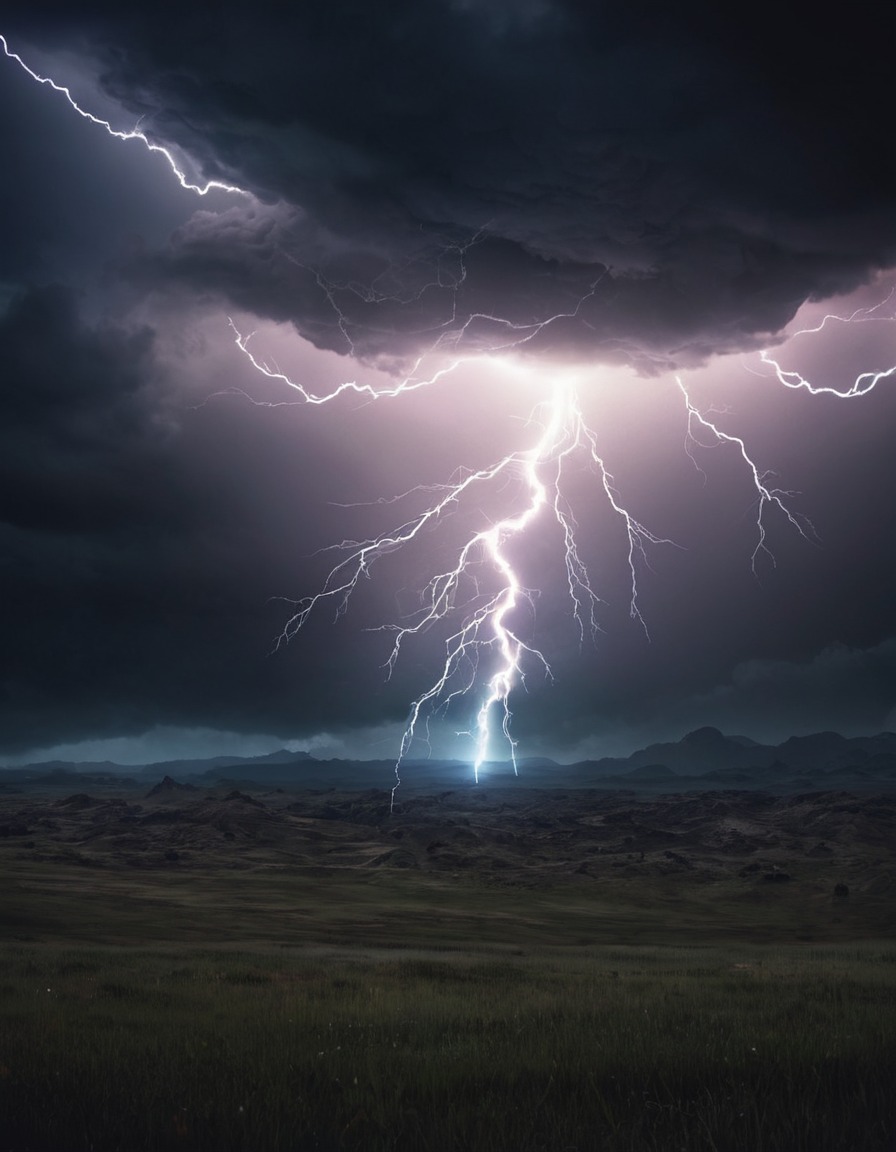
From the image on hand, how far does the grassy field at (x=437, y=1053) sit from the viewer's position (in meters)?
4.89

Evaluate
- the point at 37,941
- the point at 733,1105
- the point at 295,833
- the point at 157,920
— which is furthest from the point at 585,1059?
the point at 295,833

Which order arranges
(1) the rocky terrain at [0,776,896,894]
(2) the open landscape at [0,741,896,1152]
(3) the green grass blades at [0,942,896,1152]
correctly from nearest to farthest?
(3) the green grass blades at [0,942,896,1152], (2) the open landscape at [0,741,896,1152], (1) the rocky terrain at [0,776,896,894]

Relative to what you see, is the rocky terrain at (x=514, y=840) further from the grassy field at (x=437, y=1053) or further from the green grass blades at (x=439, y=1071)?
the green grass blades at (x=439, y=1071)

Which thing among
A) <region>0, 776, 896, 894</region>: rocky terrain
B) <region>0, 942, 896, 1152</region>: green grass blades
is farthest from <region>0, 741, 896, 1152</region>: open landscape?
<region>0, 776, 896, 894</region>: rocky terrain

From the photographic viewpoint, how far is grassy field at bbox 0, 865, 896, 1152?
4891 mm

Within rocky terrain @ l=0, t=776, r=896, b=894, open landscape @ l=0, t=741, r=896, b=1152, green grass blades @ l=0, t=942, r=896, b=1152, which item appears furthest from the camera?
rocky terrain @ l=0, t=776, r=896, b=894

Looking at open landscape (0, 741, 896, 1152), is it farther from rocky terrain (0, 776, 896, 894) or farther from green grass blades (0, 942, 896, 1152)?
rocky terrain (0, 776, 896, 894)

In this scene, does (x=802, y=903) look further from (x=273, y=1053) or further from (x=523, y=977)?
(x=273, y=1053)

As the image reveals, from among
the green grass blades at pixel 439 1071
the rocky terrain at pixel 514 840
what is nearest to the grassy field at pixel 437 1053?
the green grass blades at pixel 439 1071

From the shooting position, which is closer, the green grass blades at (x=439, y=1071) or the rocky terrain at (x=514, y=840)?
the green grass blades at (x=439, y=1071)

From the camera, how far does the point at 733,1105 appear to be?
17.8 feet

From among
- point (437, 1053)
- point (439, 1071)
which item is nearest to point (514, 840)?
point (437, 1053)

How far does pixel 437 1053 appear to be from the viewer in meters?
7.74

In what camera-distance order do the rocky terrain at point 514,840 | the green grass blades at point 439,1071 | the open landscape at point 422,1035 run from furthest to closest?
the rocky terrain at point 514,840, the open landscape at point 422,1035, the green grass blades at point 439,1071
